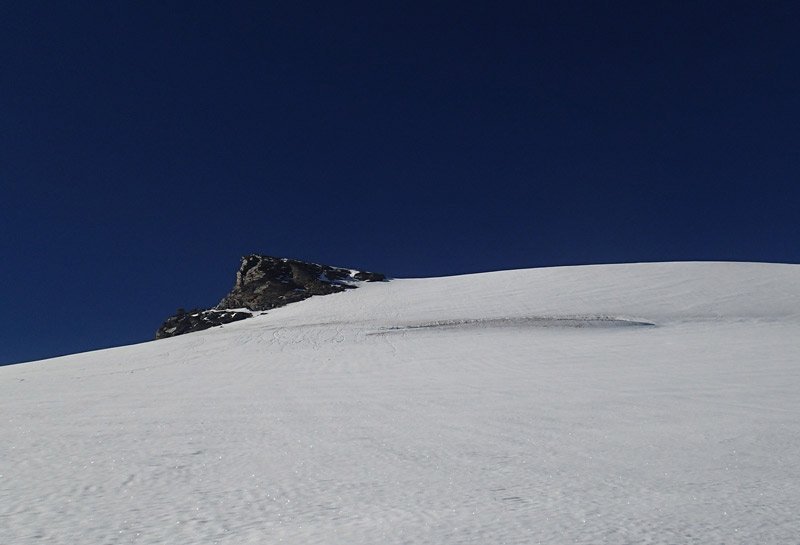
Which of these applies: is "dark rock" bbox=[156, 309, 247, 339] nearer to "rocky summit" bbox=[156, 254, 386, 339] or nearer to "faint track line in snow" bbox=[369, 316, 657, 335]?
"rocky summit" bbox=[156, 254, 386, 339]

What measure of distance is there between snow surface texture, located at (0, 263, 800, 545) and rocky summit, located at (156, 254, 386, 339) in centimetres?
2474

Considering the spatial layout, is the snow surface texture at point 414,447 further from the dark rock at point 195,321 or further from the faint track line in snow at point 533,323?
the dark rock at point 195,321

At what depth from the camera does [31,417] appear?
8297 mm

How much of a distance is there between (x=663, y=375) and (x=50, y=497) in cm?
1312

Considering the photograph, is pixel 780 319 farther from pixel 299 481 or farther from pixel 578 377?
pixel 299 481

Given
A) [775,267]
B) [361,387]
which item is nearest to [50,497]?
[361,387]

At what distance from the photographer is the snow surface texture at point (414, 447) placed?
12.7 feet

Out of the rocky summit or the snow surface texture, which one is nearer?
the snow surface texture

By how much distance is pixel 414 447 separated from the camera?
20.6ft

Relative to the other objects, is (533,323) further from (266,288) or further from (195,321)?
(195,321)

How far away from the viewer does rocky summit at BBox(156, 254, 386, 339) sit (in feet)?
141

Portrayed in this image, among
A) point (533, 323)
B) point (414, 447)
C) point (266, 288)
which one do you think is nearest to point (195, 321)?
point (266, 288)

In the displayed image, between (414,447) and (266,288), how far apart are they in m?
43.5

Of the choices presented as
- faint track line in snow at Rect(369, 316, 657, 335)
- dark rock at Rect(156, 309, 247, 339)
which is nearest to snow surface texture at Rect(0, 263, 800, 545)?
faint track line in snow at Rect(369, 316, 657, 335)
